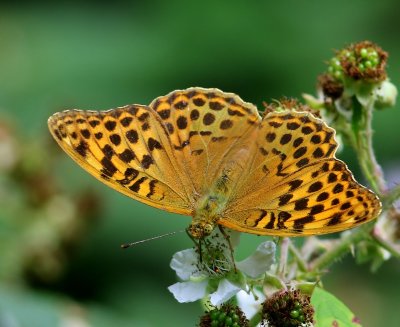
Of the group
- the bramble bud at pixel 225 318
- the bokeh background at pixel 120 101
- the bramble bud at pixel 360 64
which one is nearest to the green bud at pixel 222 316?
the bramble bud at pixel 225 318

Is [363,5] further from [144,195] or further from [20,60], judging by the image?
[144,195]

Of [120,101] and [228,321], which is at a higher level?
[228,321]

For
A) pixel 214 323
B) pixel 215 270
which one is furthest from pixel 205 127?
pixel 214 323

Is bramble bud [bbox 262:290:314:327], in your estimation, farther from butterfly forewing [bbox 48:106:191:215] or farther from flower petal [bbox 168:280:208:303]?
butterfly forewing [bbox 48:106:191:215]

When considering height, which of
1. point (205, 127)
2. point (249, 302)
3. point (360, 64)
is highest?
point (360, 64)

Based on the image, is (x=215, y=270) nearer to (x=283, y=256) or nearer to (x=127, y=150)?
(x=283, y=256)

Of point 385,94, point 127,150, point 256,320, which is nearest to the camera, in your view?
point 256,320

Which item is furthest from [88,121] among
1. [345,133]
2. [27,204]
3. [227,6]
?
[227,6]

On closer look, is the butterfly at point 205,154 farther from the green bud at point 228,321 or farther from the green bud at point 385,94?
the green bud at point 385,94
